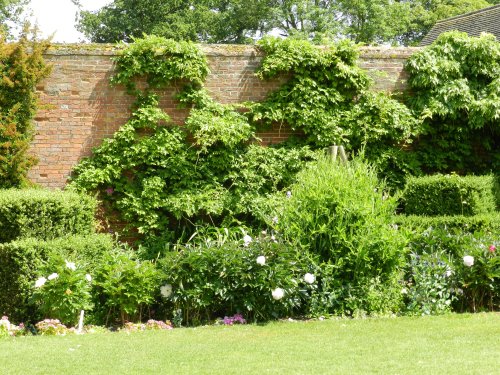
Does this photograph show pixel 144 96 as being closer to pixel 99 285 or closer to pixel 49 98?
pixel 49 98

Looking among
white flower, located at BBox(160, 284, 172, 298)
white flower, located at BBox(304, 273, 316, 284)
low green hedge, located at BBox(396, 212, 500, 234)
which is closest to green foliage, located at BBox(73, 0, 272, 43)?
low green hedge, located at BBox(396, 212, 500, 234)

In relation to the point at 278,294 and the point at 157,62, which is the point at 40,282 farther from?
the point at 157,62

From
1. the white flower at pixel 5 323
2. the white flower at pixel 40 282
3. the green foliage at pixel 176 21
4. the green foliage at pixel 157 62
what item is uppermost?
the green foliage at pixel 176 21

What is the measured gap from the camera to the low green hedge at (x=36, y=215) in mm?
7812

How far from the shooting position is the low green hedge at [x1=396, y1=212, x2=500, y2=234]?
337 inches

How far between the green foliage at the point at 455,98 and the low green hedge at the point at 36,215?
5480 millimetres

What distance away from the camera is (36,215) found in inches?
310

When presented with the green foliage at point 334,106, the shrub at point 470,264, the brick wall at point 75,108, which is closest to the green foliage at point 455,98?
the green foliage at point 334,106

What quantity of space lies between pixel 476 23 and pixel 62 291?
13332 mm

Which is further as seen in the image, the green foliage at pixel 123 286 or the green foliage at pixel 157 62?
the green foliage at pixel 157 62

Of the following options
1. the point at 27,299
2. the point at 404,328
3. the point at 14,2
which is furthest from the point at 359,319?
the point at 14,2

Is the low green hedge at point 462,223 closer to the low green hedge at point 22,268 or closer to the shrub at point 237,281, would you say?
the shrub at point 237,281

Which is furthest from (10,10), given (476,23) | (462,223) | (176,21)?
(462,223)

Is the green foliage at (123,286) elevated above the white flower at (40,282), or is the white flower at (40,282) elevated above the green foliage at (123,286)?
the white flower at (40,282)
